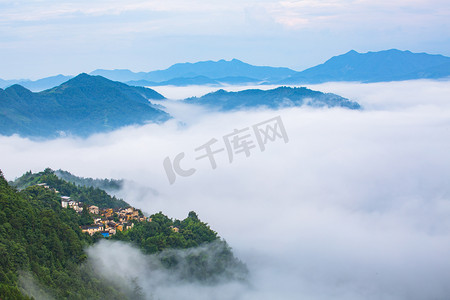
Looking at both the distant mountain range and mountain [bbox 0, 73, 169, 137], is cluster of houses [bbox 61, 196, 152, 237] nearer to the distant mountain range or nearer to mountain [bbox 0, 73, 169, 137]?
mountain [bbox 0, 73, 169, 137]

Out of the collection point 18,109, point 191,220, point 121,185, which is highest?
point 18,109

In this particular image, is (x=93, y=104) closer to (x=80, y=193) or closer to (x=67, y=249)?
(x=80, y=193)

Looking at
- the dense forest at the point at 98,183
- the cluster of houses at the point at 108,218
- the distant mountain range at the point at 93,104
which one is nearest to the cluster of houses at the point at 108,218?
the cluster of houses at the point at 108,218

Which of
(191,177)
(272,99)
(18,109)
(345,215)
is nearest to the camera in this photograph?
(345,215)

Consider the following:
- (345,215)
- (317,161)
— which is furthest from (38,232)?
Answer: (317,161)

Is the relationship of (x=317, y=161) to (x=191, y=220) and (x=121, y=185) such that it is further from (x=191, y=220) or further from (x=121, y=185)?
(x=191, y=220)

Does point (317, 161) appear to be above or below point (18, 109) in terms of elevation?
below

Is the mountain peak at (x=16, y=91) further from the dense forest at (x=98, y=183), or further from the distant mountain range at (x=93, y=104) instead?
the dense forest at (x=98, y=183)

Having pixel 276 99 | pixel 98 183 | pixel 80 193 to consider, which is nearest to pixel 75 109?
pixel 276 99
